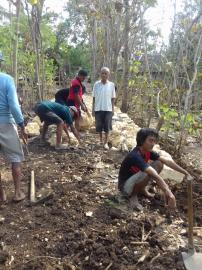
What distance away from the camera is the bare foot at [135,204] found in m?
4.27

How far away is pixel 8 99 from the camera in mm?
4016

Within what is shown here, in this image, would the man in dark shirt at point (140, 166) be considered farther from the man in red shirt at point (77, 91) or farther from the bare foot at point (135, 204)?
the man in red shirt at point (77, 91)

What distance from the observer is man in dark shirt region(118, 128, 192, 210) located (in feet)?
13.4

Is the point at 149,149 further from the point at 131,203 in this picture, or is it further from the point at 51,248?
the point at 51,248

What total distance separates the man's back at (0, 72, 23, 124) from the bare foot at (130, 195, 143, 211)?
1604 millimetres

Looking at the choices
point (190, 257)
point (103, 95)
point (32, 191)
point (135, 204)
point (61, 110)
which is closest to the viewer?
point (190, 257)

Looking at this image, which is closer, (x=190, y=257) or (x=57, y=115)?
(x=190, y=257)

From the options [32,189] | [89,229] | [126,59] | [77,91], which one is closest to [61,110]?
[77,91]

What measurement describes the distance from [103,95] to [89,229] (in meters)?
3.56

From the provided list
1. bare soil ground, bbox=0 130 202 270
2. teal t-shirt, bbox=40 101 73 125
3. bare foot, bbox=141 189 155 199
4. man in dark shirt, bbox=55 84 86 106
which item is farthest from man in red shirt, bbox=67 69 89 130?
bare foot, bbox=141 189 155 199

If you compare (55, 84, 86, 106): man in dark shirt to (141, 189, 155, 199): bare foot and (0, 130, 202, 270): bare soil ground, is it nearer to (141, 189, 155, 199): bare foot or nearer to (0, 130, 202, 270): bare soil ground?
(0, 130, 202, 270): bare soil ground

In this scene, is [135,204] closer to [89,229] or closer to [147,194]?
[147,194]

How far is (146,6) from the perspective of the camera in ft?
34.2

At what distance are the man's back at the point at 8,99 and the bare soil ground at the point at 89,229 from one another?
1.06m
